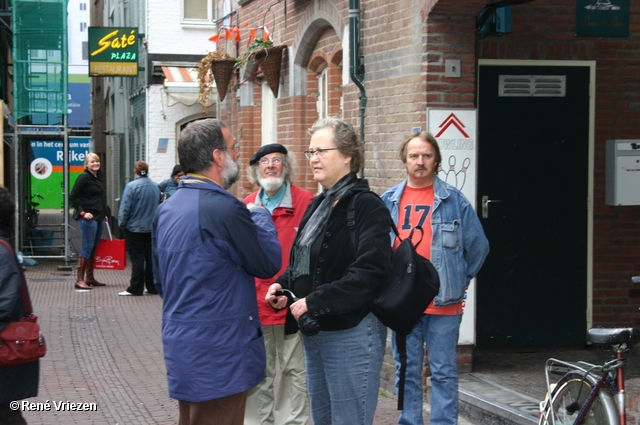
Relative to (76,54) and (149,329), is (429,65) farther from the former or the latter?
Result: (76,54)

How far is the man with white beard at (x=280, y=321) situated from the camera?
6.20m

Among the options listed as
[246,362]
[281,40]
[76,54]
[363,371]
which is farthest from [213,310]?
[76,54]

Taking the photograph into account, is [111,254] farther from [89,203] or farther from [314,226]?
[314,226]

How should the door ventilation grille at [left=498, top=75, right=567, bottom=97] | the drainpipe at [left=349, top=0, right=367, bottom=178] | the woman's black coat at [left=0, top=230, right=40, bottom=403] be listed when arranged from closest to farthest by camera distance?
the woman's black coat at [left=0, top=230, right=40, bottom=403], the door ventilation grille at [left=498, top=75, right=567, bottom=97], the drainpipe at [left=349, top=0, right=367, bottom=178]

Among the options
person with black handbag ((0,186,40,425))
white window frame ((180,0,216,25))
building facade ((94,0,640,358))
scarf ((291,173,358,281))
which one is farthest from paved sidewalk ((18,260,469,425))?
white window frame ((180,0,216,25))

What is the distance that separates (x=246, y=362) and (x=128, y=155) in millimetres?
22029

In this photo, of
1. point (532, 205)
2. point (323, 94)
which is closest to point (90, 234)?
point (323, 94)

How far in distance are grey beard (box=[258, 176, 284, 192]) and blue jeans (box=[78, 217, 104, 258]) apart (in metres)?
8.51

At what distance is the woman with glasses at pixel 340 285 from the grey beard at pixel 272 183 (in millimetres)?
1511

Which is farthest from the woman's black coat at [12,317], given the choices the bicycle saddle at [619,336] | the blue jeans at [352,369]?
the bicycle saddle at [619,336]

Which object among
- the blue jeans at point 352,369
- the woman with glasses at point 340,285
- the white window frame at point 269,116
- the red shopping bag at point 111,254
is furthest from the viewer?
the red shopping bag at point 111,254

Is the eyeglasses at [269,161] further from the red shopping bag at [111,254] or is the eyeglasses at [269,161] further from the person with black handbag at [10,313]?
the red shopping bag at [111,254]

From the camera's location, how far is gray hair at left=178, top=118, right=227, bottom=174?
4.38 m

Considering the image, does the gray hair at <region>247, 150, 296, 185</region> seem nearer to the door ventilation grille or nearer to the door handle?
the door handle
